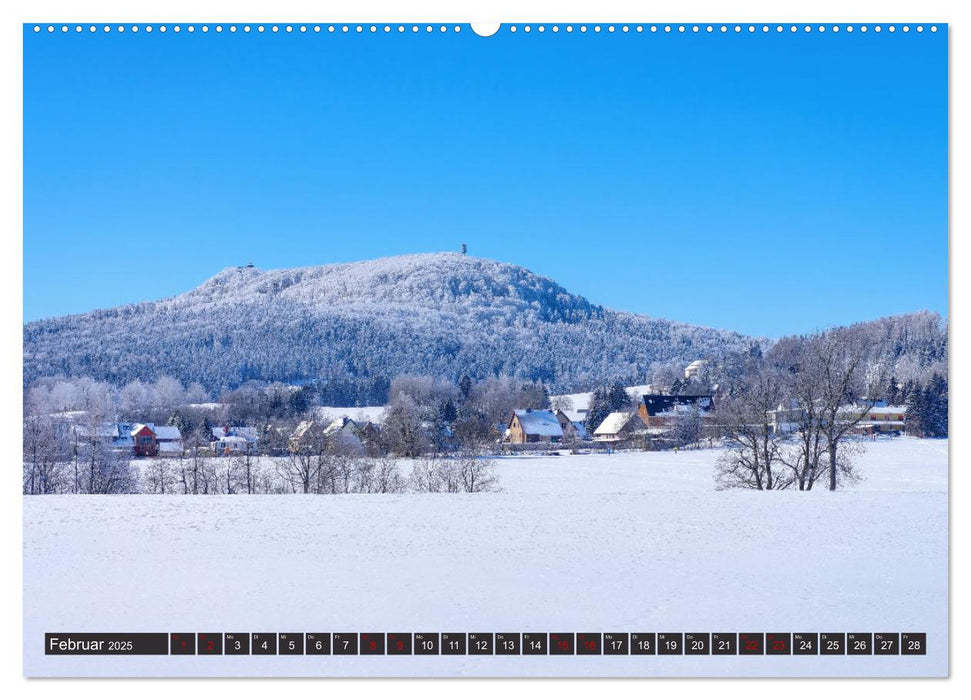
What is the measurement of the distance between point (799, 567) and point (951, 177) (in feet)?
9.65

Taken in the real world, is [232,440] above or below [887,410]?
below

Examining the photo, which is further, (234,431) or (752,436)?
(752,436)

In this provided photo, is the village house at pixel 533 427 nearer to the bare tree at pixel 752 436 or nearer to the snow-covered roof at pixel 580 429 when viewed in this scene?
the snow-covered roof at pixel 580 429

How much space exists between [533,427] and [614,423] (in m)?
0.89

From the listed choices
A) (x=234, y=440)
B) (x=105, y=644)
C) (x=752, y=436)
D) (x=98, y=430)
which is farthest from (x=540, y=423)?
(x=105, y=644)

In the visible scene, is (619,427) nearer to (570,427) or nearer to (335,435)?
(570,427)

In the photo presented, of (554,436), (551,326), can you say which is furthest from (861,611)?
(554,436)

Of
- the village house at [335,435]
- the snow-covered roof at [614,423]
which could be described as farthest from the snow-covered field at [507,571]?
the village house at [335,435]

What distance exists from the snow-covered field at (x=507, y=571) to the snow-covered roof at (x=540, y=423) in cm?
69

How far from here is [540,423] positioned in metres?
8.65

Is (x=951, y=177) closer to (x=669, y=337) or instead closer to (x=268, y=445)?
(x=669, y=337)

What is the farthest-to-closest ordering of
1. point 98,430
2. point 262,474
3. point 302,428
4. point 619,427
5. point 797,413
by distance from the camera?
point 262,474, point 797,413, point 302,428, point 619,427, point 98,430

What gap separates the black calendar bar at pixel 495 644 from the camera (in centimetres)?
402

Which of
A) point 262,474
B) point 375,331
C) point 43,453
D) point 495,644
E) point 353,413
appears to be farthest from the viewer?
point 262,474
